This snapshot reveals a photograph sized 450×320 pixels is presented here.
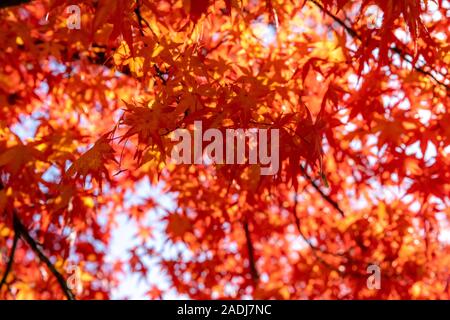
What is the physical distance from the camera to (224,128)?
249 centimetres

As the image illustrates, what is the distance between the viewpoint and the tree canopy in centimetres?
259

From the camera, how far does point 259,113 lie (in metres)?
2.85

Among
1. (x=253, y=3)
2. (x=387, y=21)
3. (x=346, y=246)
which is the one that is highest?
(x=253, y=3)

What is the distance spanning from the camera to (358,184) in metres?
4.65

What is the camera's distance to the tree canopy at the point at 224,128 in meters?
2.59
